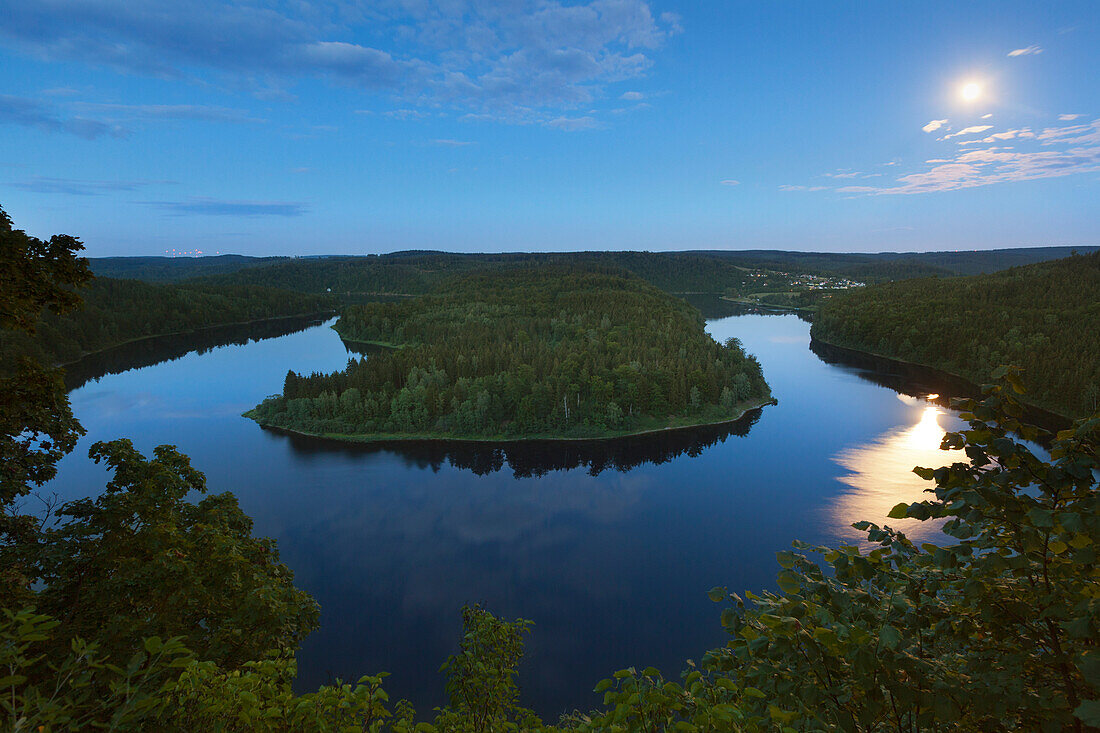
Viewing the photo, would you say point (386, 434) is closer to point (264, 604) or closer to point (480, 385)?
point (480, 385)

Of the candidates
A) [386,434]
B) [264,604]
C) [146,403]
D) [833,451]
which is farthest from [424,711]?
[146,403]

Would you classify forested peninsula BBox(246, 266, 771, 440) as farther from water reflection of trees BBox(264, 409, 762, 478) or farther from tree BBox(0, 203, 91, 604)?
tree BBox(0, 203, 91, 604)

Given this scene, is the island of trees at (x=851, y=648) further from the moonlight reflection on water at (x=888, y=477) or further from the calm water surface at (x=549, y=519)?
the moonlight reflection on water at (x=888, y=477)

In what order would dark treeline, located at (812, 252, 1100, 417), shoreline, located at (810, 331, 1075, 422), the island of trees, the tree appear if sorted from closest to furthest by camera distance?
the island of trees, the tree, shoreline, located at (810, 331, 1075, 422), dark treeline, located at (812, 252, 1100, 417)

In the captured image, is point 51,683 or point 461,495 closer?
point 51,683

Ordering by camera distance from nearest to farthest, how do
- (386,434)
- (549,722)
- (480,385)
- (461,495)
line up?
(549,722)
(461,495)
(386,434)
(480,385)

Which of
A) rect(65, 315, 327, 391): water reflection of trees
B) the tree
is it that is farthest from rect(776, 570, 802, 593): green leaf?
rect(65, 315, 327, 391): water reflection of trees
